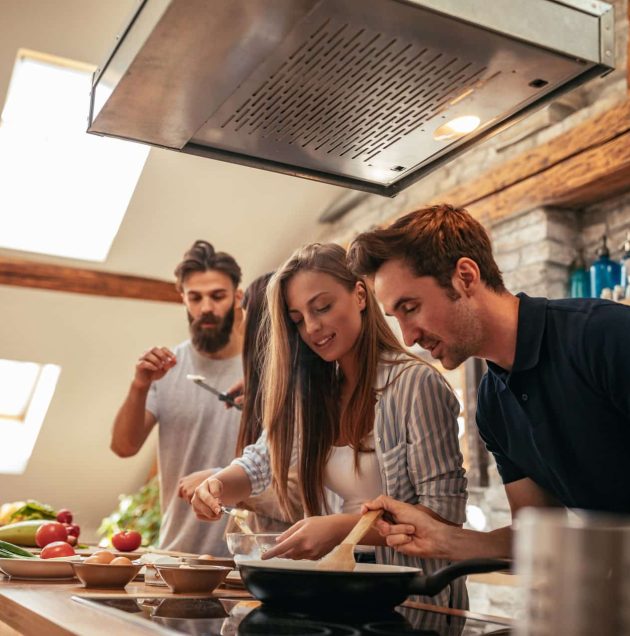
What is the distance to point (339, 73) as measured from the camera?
1255 millimetres

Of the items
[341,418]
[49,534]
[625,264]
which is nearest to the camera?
[341,418]

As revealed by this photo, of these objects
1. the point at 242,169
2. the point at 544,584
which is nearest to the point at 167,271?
the point at 242,169

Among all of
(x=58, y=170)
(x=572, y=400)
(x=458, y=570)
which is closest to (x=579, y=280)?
(x=572, y=400)

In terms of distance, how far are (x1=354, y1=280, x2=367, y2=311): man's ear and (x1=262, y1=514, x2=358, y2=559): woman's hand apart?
1.99ft

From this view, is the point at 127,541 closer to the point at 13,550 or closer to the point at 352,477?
the point at 13,550

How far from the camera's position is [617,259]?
3.78 meters

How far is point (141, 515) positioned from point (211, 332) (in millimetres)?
3881

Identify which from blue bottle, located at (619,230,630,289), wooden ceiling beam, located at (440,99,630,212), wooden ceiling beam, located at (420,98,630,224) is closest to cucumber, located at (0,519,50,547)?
blue bottle, located at (619,230,630,289)

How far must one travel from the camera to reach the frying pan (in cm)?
105

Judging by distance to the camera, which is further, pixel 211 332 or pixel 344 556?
pixel 211 332

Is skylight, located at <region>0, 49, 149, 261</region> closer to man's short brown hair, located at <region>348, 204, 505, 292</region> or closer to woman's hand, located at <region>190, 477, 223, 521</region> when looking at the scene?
woman's hand, located at <region>190, 477, 223, 521</region>

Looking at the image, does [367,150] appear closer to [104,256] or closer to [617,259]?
[617,259]

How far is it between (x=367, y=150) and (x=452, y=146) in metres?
0.16

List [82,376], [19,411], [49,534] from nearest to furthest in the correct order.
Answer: [49,534] → [82,376] → [19,411]
